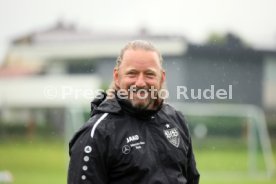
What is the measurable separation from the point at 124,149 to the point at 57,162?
1114cm

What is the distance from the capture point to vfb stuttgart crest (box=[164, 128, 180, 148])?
89.6 inches

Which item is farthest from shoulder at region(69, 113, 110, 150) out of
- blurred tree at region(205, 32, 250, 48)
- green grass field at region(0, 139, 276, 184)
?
blurred tree at region(205, 32, 250, 48)

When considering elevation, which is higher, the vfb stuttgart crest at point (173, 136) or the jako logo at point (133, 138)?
the jako logo at point (133, 138)

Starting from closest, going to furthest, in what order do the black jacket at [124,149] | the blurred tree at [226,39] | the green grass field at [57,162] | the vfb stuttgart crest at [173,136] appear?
the black jacket at [124,149] < the vfb stuttgart crest at [173,136] < the green grass field at [57,162] < the blurred tree at [226,39]

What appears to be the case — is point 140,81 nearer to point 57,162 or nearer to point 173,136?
point 173,136

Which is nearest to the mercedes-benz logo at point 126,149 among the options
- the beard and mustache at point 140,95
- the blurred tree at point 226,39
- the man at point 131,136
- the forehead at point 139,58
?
the man at point 131,136

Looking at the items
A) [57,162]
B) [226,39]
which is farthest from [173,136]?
[226,39]

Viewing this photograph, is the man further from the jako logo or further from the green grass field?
the green grass field

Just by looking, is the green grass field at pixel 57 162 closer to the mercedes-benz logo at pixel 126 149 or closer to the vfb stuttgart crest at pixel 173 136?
the vfb stuttgart crest at pixel 173 136

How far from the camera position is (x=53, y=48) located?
13.3m

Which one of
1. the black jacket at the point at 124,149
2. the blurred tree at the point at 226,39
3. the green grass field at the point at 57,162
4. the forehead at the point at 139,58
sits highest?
the forehead at the point at 139,58

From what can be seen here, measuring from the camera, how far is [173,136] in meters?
2.30

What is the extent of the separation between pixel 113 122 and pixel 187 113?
394 inches

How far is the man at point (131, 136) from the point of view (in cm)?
214
